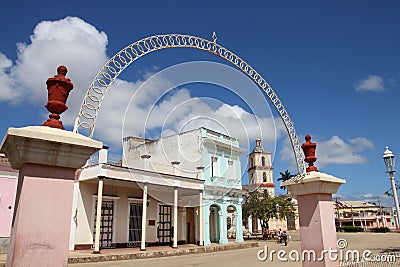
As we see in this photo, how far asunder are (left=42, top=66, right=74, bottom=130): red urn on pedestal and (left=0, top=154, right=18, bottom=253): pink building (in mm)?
15262

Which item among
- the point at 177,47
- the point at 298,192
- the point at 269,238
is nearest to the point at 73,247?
the point at 177,47

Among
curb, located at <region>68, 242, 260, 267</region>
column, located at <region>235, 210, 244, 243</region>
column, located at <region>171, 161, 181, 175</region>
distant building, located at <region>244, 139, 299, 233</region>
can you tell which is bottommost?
curb, located at <region>68, 242, 260, 267</region>

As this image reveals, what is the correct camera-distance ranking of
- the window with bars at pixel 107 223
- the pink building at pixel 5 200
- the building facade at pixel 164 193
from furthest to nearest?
the window with bars at pixel 107 223 → the building facade at pixel 164 193 → the pink building at pixel 5 200

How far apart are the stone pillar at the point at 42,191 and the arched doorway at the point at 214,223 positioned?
2309 cm

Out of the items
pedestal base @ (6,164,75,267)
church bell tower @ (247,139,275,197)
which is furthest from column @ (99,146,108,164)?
church bell tower @ (247,139,275,197)

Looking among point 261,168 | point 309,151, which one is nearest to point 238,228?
point 309,151

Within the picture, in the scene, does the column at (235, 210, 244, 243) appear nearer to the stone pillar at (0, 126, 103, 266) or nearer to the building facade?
the building facade

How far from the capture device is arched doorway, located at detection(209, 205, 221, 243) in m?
25.8

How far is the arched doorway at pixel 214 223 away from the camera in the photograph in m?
25.8

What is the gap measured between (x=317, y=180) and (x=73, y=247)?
16.5 meters

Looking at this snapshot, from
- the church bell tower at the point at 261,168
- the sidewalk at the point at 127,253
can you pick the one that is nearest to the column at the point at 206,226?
the sidewalk at the point at 127,253

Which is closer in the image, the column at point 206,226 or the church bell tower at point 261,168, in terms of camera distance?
the column at point 206,226

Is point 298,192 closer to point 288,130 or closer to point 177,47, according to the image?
point 288,130

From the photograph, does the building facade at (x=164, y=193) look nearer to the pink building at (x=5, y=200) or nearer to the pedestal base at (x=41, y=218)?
the pink building at (x=5, y=200)
